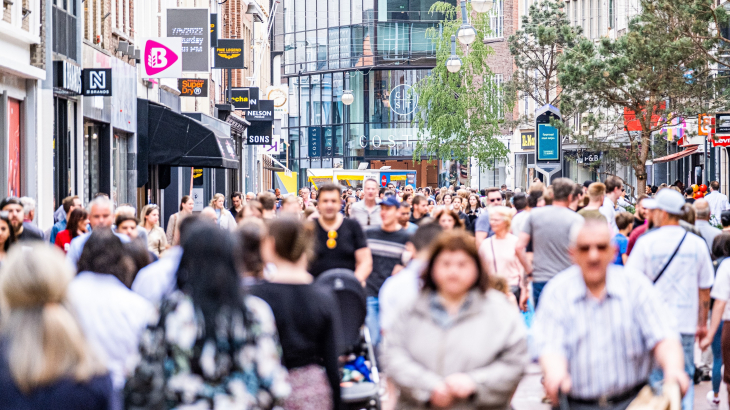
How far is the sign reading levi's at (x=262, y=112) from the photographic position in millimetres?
40062

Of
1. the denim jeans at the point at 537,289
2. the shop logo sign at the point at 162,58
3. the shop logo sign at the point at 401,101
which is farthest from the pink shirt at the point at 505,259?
the shop logo sign at the point at 401,101

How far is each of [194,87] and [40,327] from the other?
24779 millimetres

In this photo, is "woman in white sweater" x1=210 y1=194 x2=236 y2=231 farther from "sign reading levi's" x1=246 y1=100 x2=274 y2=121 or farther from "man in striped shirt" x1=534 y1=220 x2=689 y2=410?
"sign reading levi's" x1=246 y1=100 x2=274 y2=121

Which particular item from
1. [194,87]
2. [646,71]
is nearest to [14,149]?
[194,87]

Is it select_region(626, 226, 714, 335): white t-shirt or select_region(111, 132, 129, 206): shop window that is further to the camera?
select_region(111, 132, 129, 206): shop window

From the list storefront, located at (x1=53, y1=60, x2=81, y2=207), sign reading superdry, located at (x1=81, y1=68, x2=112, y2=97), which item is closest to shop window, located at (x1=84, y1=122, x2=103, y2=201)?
storefront, located at (x1=53, y1=60, x2=81, y2=207)

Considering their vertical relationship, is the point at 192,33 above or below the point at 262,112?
above

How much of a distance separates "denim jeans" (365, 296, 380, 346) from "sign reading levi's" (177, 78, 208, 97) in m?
18.8

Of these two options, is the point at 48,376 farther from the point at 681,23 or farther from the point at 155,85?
the point at 155,85

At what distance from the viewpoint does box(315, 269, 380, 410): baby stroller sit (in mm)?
6617

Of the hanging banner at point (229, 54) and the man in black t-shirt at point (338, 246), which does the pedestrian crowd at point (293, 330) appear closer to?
the man in black t-shirt at point (338, 246)

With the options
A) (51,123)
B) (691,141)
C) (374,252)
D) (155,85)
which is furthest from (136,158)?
(691,141)

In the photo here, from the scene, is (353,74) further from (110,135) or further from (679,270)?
(679,270)

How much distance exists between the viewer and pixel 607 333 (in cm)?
482
